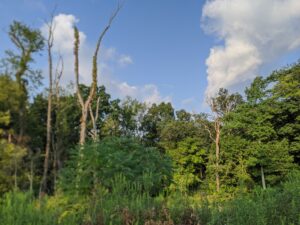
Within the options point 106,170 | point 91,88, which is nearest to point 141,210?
point 106,170

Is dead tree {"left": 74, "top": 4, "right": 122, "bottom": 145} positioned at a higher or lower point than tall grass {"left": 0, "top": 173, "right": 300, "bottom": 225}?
higher

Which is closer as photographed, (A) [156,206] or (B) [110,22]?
(A) [156,206]

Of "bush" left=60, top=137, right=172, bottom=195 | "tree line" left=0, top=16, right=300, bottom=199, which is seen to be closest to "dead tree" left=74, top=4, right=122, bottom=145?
"tree line" left=0, top=16, right=300, bottom=199

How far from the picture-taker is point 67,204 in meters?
3.33

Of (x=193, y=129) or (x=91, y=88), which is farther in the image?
(x=193, y=129)

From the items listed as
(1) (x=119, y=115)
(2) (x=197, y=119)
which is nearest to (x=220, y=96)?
(2) (x=197, y=119)

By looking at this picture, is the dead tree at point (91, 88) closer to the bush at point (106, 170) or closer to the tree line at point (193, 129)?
the tree line at point (193, 129)

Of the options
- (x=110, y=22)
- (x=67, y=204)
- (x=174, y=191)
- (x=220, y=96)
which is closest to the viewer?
(x=67, y=204)

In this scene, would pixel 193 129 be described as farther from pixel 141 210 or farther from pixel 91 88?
pixel 141 210

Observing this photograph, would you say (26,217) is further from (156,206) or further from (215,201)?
(215,201)

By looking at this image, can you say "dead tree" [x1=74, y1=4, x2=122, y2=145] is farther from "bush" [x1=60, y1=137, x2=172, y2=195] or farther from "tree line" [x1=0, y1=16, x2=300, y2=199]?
"bush" [x1=60, y1=137, x2=172, y2=195]

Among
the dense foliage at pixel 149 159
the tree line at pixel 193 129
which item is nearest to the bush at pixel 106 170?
the dense foliage at pixel 149 159

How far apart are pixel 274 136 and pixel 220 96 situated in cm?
776

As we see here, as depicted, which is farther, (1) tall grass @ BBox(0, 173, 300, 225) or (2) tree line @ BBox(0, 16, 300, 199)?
(2) tree line @ BBox(0, 16, 300, 199)
